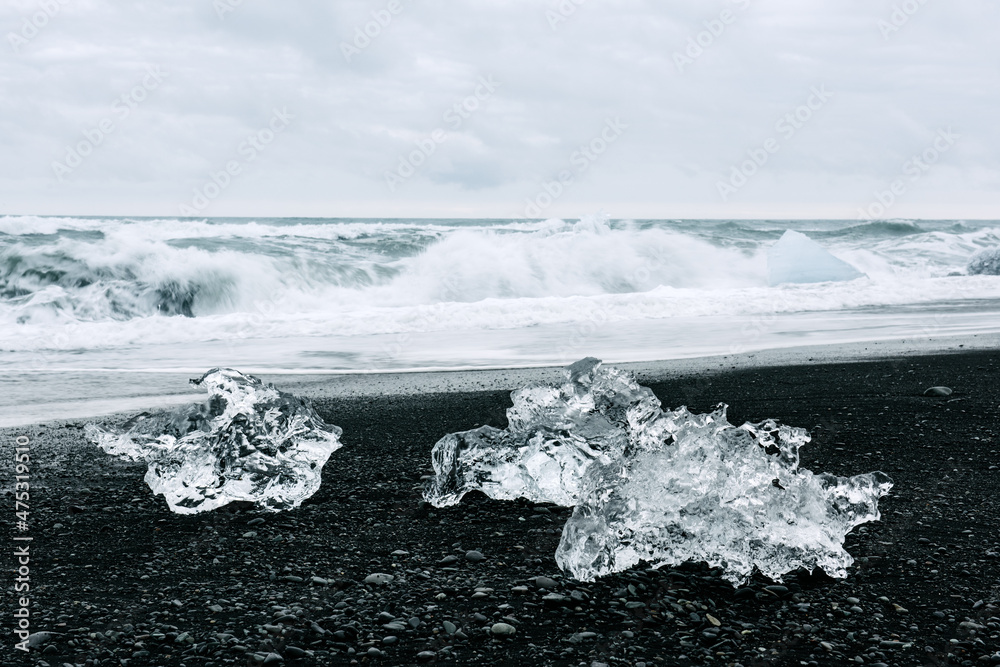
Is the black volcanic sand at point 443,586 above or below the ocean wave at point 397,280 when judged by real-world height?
below

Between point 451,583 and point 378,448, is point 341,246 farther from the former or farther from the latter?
point 451,583

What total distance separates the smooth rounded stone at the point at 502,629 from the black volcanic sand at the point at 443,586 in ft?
0.05

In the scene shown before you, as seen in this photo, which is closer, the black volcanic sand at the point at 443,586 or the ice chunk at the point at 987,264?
the black volcanic sand at the point at 443,586

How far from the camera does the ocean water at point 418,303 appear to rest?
737 cm

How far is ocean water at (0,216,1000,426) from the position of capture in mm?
7367

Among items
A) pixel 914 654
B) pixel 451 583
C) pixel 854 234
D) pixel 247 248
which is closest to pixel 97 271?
pixel 247 248

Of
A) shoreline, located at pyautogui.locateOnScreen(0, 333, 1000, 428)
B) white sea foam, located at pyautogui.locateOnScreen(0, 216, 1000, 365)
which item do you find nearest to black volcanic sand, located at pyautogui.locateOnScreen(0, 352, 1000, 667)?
shoreline, located at pyautogui.locateOnScreen(0, 333, 1000, 428)

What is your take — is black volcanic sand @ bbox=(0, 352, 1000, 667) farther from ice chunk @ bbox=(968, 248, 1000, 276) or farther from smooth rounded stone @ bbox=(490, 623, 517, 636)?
ice chunk @ bbox=(968, 248, 1000, 276)

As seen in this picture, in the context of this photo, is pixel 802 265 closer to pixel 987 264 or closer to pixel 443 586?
pixel 987 264

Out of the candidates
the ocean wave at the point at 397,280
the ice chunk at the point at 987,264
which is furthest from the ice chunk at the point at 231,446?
the ice chunk at the point at 987,264

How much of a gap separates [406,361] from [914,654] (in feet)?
17.2

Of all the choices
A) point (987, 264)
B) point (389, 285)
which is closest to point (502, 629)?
point (389, 285)

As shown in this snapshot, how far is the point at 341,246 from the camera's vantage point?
63.4 ft

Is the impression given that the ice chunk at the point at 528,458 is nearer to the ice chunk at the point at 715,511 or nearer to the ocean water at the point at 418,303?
the ice chunk at the point at 715,511
